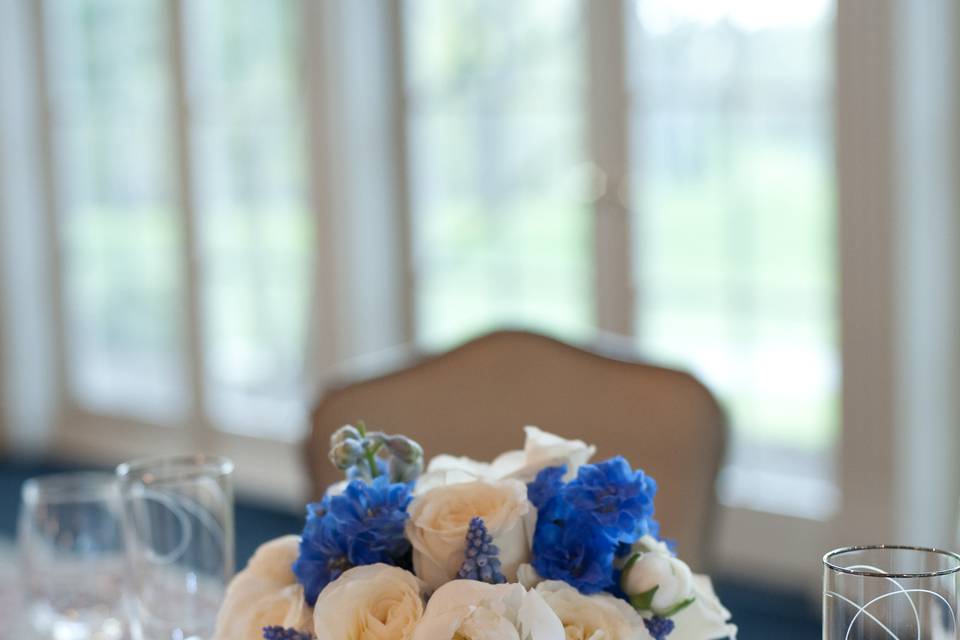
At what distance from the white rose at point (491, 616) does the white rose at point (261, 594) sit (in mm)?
132

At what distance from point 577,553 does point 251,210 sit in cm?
355

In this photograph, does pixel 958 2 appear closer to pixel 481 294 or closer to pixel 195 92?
pixel 481 294

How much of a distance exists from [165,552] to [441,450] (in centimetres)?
53

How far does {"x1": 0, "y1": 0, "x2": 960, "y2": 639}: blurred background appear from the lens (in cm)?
264

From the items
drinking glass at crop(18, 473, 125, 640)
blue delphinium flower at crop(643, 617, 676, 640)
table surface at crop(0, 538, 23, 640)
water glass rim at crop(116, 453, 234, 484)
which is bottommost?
table surface at crop(0, 538, 23, 640)

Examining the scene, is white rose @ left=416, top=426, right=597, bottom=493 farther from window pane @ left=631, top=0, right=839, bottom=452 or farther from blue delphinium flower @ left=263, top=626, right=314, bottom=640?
window pane @ left=631, top=0, right=839, bottom=452

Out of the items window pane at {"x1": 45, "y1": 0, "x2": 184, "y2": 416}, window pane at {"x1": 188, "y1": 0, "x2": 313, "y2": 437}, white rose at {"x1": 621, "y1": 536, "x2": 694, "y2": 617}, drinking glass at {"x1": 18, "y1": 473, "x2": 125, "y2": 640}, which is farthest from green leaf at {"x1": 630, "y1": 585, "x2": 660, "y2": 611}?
window pane at {"x1": 45, "y1": 0, "x2": 184, "y2": 416}

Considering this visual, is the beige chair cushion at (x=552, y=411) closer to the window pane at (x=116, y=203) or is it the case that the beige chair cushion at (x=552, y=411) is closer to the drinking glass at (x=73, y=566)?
the drinking glass at (x=73, y=566)

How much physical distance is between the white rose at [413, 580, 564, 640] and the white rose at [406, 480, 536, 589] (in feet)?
0.14

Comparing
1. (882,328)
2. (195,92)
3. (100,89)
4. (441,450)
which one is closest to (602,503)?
(441,450)

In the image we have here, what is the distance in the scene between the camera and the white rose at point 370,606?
2.21 ft

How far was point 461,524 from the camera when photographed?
2.30 ft

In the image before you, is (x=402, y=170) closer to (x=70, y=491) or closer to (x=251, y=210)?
(x=251, y=210)

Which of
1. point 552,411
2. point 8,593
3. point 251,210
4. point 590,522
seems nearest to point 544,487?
point 590,522
